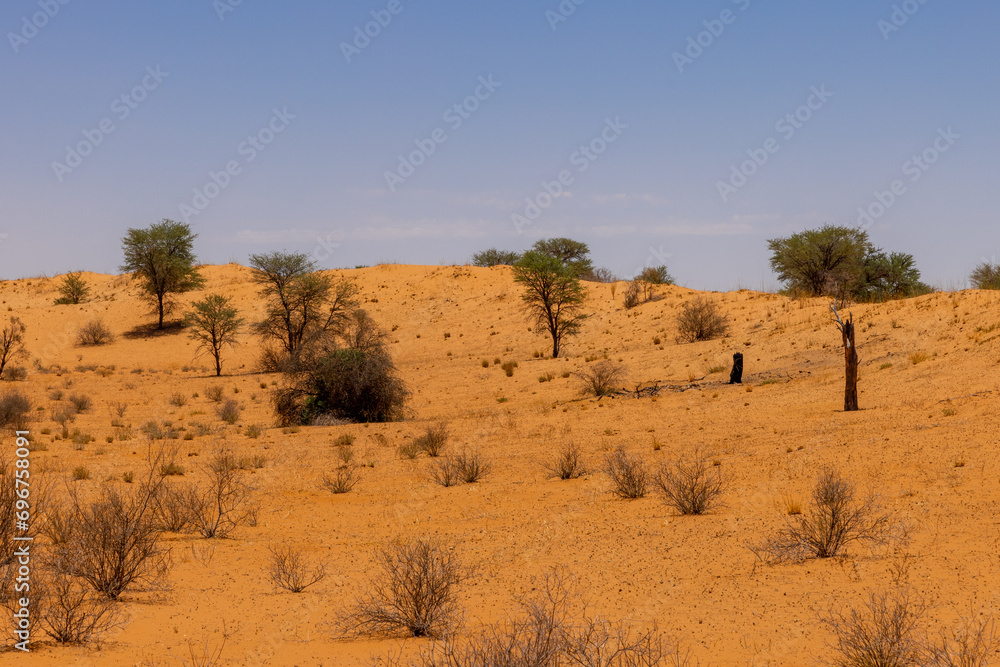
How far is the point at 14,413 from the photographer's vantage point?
22.8m

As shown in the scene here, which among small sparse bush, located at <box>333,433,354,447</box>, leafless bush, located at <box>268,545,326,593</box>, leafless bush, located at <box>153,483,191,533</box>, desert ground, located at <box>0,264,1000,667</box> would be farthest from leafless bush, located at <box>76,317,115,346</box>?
leafless bush, located at <box>268,545,326,593</box>

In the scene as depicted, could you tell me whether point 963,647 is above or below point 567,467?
above

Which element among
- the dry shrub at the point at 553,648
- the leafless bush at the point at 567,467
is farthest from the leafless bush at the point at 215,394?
the dry shrub at the point at 553,648

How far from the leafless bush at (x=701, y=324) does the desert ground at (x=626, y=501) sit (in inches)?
43.0

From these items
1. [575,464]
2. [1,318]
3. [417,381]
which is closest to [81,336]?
[1,318]

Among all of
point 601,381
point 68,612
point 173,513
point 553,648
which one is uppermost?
point 601,381

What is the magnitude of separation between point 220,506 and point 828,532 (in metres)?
8.70

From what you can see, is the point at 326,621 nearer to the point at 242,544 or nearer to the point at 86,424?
the point at 242,544

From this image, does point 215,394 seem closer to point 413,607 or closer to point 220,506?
point 220,506

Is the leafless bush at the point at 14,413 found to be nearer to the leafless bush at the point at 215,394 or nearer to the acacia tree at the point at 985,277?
the leafless bush at the point at 215,394

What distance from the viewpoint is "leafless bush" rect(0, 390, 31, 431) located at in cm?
2216

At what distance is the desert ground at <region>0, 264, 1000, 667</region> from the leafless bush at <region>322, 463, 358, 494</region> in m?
0.24

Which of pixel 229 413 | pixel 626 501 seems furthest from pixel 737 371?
pixel 229 413

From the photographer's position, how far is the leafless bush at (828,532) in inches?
352
